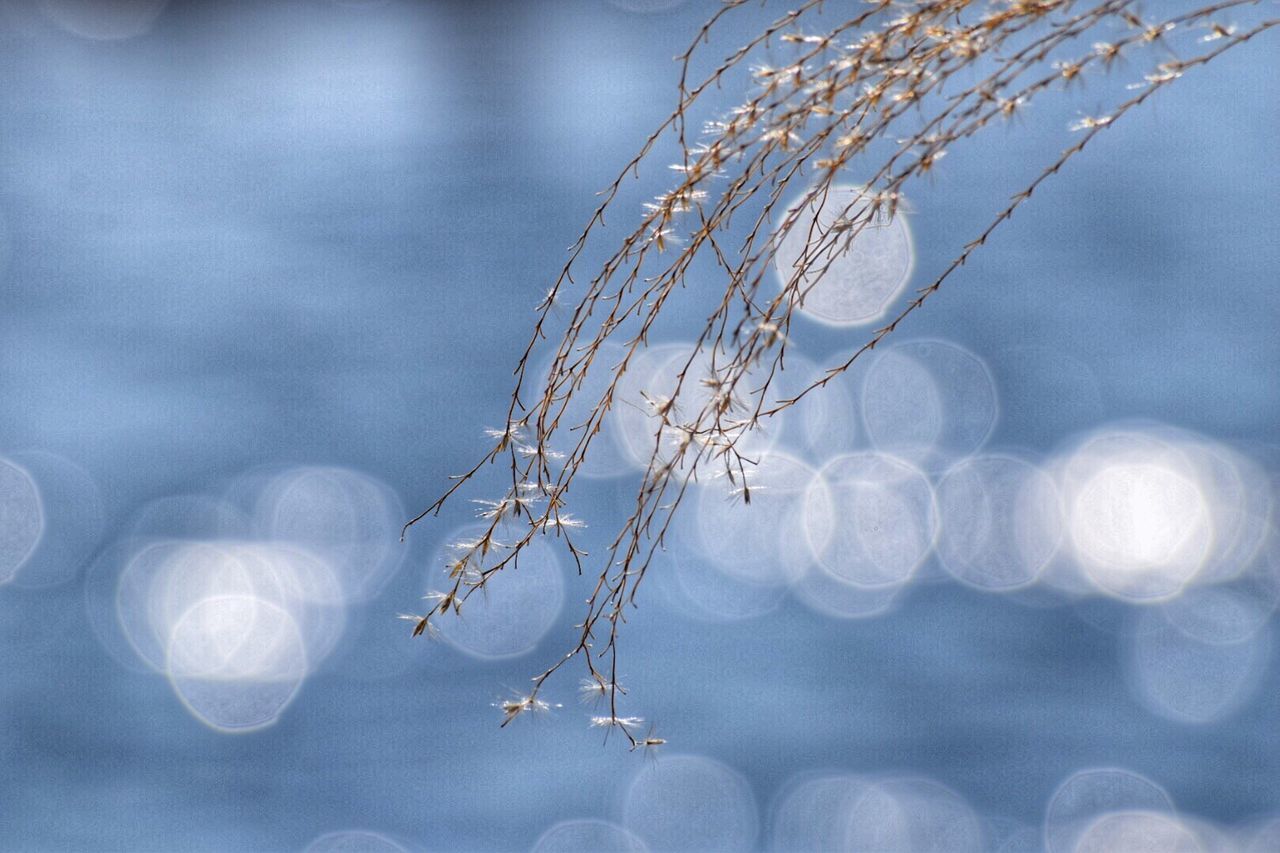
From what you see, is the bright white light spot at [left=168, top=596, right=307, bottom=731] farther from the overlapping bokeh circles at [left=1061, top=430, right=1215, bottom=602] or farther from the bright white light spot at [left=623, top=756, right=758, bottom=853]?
the overlapping bokeh circles at [left=1061, top=430, right=1215, bottom=602]

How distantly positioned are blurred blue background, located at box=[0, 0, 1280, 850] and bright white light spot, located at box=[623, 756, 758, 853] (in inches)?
1.7

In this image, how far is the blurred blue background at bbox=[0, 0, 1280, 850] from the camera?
3.47 metres

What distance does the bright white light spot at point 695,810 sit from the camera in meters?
3.54

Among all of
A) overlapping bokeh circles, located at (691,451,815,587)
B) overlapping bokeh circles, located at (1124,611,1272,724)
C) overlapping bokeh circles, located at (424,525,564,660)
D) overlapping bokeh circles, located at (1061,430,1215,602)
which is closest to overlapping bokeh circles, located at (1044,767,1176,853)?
overlapping bokeh circles, located at (1124,611,1272,724)

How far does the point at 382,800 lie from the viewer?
3.60 meters

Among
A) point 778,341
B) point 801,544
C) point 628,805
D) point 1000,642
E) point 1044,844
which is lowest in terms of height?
point 778,341

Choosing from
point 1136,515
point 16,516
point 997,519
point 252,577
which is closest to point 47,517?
point 16,516

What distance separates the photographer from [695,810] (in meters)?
3.58

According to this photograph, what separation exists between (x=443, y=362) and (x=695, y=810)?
1.36 m

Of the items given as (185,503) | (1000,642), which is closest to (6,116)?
(185,503)

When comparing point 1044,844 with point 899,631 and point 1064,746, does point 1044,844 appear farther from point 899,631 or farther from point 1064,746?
point 899,631

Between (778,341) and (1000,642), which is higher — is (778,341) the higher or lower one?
the lower one

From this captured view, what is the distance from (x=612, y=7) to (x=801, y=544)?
1.54 metres

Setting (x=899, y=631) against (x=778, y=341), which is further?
(x=899, y=631)
